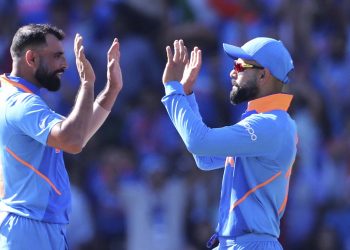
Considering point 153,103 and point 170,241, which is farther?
point 153,103

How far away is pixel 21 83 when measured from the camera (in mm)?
6566

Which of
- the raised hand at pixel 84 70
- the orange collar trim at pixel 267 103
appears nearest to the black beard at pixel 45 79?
the raised hand at pixel 84 70

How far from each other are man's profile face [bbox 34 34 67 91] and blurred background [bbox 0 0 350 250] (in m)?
4.16

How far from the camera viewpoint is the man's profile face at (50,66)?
6.60 meters

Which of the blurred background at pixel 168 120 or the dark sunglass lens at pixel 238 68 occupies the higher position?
the dark sunglass lens at pixel 238 68

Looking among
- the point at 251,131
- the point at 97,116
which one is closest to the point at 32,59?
the point at 97,116

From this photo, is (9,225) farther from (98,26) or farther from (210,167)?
(98,26)

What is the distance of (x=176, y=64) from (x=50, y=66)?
30.4 inches

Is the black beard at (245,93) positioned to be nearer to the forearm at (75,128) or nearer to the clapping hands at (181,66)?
the clapping hands at (181,66)

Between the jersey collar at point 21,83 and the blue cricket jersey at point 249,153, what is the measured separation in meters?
0.80

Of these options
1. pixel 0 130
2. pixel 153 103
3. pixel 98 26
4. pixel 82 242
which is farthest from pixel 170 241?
pixel 0 130

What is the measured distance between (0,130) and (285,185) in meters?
1.76

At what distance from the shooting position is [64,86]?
11398 mm

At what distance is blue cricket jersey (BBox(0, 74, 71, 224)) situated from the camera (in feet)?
21.0
